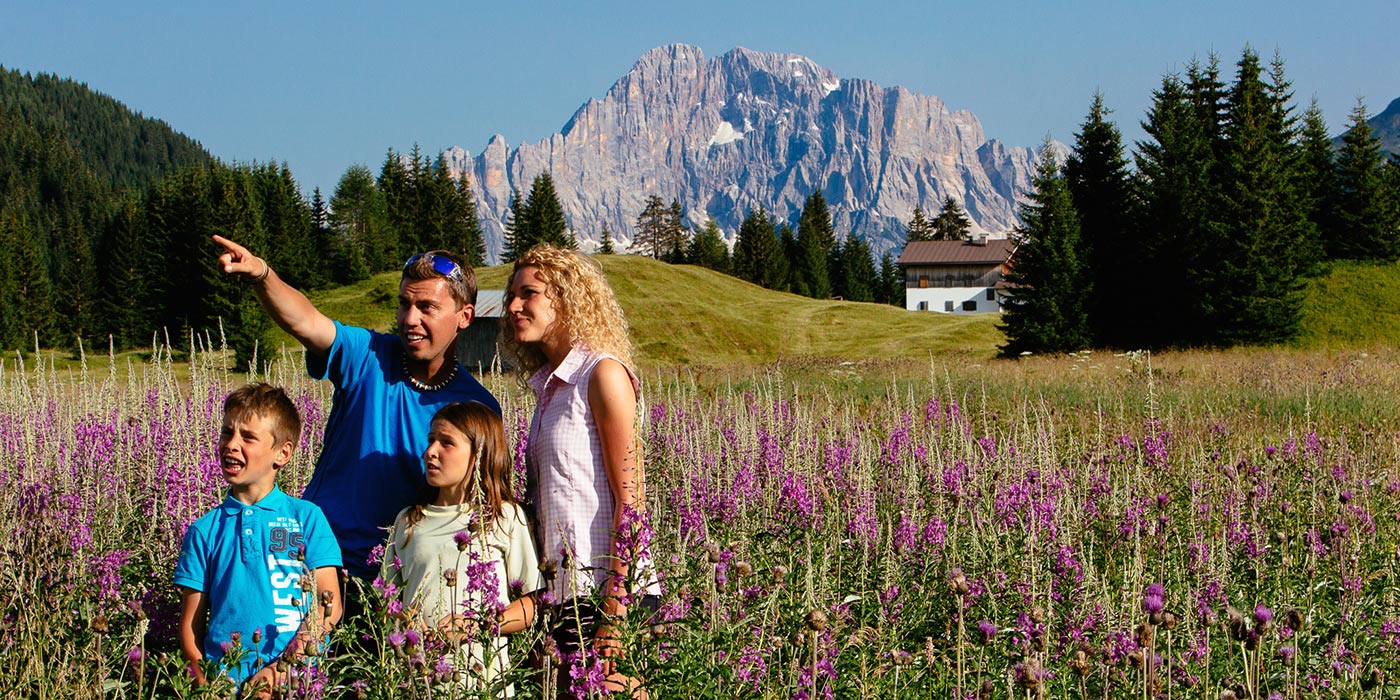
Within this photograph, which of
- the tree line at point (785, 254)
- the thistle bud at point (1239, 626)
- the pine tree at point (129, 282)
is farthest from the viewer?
the tree line at point (785, 254)

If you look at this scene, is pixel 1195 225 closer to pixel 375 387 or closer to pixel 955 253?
pixel 375 387

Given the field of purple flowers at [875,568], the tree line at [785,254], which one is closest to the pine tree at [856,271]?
the tree line at [785,254]

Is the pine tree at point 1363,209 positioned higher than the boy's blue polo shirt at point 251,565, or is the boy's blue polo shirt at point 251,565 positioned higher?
the pine tree at point 1363,209

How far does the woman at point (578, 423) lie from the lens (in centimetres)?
301

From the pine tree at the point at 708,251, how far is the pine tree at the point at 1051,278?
186 feet

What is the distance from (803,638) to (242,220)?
63050mm

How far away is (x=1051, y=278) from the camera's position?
37312 mm

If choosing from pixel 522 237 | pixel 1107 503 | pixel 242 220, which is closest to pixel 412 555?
pixel 1107 503

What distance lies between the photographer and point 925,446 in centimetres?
719

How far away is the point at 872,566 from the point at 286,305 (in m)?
2.68

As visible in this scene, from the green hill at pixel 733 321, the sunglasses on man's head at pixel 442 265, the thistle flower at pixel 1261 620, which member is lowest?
the thistle flower at pixel 1261 620

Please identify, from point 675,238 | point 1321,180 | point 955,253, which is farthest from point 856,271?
point 1321,180

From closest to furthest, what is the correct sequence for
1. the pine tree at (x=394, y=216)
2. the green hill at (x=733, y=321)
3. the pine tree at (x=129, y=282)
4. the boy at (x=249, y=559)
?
1. the boy at (x=249, y=559)
2. the green hill at (x=733, y=321)
3. the pine tree at (x=129, y=282)
4. the pine tree at (x=394, y=216)

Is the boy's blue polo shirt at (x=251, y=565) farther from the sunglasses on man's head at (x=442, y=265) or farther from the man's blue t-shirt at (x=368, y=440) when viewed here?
the sunglasses on man's head at (x=442, y=265)
